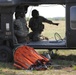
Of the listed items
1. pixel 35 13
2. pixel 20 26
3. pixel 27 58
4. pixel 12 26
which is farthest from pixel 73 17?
pixel 27 58

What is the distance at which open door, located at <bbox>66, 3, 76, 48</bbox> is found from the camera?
530 inches

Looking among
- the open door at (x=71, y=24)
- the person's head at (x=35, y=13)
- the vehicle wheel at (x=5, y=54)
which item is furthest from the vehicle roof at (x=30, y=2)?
the vehicle wheel at (x=5, y=54)

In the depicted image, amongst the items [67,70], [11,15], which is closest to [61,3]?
[11,15]

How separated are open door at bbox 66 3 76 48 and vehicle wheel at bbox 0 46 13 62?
6.46ft

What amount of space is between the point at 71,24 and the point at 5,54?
2404mm

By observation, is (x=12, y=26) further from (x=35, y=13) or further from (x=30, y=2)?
(x=35, y=13)

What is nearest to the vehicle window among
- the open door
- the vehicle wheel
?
the open door

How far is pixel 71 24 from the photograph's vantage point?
13531 millimetres

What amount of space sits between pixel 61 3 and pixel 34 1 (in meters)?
0.91

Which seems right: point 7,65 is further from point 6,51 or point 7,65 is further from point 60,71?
point 60,71

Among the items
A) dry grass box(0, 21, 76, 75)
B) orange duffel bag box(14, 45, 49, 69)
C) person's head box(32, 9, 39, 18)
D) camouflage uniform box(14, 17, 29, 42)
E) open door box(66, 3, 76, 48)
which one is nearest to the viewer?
dry grass box(0, 21, 76, 75)

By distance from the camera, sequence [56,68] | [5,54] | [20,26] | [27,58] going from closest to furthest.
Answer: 1. [56,68]
2. [27,58]
3. [5,54]
4. [20,26]

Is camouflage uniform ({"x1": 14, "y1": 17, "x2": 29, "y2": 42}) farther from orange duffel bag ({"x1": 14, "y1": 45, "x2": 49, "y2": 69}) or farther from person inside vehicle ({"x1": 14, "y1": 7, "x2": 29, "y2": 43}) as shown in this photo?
orange duffel bag ({"x1": 14, "y1": 45, "x2": 49, "y2": 69})

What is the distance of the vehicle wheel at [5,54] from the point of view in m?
13.6
